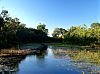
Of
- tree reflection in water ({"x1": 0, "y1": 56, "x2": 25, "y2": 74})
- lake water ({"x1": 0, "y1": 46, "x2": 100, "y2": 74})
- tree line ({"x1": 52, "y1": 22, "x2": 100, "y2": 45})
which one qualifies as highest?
tree line ({"x1": 52, "y1": 22, "x2": 100, "y2": 45})

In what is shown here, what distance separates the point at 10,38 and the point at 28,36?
20670mm

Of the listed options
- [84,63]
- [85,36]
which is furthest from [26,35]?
[84,63]

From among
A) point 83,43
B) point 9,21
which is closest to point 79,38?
point 83,43

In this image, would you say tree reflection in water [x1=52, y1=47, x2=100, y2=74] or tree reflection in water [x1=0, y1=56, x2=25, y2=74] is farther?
tree reflection in water [x1=52, y1=47, x2=100, y2=74]

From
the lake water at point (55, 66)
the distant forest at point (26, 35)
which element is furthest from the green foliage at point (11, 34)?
the lake water at point (55, 66)

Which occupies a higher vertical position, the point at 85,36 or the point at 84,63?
the point at 85,36

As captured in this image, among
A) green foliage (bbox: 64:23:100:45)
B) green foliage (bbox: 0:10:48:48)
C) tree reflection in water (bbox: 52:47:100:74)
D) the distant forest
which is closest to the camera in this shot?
tree reflection in water (bbox: 52:47:100:74)

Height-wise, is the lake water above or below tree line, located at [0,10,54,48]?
below

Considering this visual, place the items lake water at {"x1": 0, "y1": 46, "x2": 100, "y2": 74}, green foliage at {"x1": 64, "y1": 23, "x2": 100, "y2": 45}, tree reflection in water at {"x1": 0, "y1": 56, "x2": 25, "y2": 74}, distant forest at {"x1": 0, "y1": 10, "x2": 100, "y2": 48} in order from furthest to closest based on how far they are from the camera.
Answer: green foliage at {"x1": 64, "y1": 23, "x2": 100, "y2": 45}, distant forest at {"x1": 0, "y1": 10, "x2": 100, "y2": 48}, lake water at {"x1": 0, "y1": 46, "x2": 100, "y2": 74}, tree reflection in water at {"x1": 0, "y1": 56, "x2": 25, "y2": 74}

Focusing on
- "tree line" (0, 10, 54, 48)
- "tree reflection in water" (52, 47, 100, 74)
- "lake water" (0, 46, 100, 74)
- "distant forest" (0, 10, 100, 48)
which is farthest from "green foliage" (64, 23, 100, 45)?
"lake water" (0, 46, 100, 74)

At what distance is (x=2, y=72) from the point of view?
15.9m

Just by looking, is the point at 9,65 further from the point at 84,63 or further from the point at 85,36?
the point at 85,36

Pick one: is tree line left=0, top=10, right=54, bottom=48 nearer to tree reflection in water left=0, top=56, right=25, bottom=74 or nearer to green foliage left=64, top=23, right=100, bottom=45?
green foliage left=64, top=23, right=100, bottom=45

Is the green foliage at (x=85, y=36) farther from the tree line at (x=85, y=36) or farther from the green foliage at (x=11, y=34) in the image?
the green foliage at (x=11, y=34)
